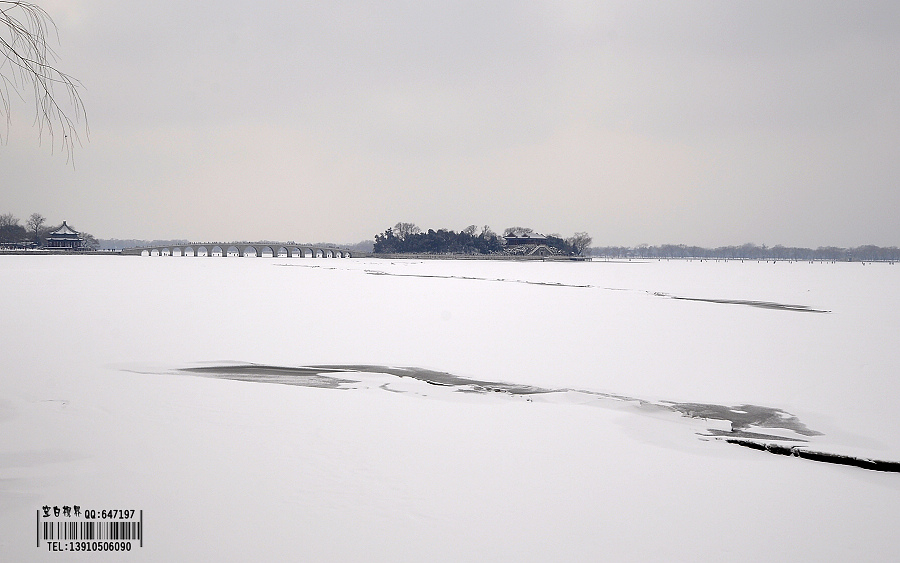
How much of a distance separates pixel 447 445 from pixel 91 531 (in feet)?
16.7

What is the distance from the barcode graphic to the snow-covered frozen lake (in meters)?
0.18

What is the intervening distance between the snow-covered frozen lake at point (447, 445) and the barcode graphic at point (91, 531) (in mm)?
179

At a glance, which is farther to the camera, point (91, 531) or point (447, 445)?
point (447, 445)

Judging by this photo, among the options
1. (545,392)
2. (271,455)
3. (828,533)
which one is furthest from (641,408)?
(271,455)

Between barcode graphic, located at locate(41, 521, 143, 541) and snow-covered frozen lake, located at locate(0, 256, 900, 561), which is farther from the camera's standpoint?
snow-covered frozen lake, located at locate(0, 256, 900, 561)

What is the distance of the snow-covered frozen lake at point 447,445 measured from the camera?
23.1 ft

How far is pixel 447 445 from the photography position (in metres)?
10.5

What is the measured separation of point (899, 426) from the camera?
40.9ft

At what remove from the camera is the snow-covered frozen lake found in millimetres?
7051

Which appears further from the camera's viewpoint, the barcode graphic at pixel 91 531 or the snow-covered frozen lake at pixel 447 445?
the snow-covered frozen lake at pixel 447 445

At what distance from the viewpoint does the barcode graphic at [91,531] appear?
22.1ft

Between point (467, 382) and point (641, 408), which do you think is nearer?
point (641, 408)

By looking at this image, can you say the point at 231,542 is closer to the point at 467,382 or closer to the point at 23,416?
the point at 23,416

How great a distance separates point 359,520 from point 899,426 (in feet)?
34.8
